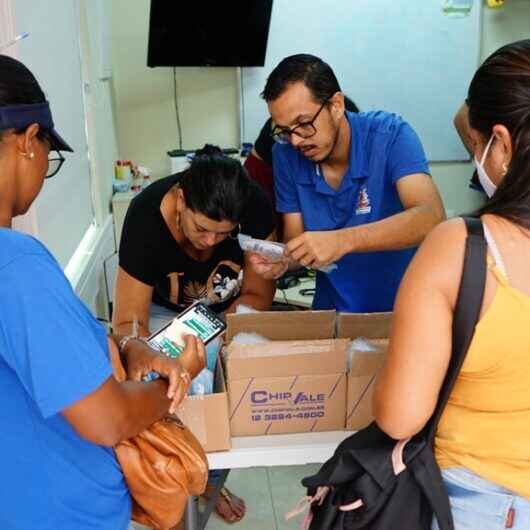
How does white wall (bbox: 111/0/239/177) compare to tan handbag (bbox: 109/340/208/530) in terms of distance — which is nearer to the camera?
tan handbag (bbox: 109/340/208/530)

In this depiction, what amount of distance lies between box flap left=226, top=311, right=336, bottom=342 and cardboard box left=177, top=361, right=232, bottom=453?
0.15 meters

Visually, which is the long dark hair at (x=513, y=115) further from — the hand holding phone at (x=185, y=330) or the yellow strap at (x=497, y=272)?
the hand holding phone at (x=185, y=330)

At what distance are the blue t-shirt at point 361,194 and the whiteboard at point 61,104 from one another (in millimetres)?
776

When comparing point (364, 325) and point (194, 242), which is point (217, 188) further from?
point (364, 325)

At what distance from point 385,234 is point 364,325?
0.24 metres

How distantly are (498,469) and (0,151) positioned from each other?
866 mm

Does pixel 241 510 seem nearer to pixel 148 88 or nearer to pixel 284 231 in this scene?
pixel 284 231

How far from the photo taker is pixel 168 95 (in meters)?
4.02

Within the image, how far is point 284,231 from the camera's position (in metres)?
1.91

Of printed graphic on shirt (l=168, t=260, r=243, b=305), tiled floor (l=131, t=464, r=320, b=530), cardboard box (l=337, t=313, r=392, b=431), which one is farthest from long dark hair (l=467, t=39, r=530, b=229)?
tiled floor (l=131, t=464, r=320, b=530)

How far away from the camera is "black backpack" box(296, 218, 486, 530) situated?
938mm

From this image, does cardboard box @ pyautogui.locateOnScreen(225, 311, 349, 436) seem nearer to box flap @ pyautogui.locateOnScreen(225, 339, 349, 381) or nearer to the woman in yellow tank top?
box flap @ pyautogui.locateOnScreen(225, 339, 349, 381)

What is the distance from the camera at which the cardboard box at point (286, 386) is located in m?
1.32

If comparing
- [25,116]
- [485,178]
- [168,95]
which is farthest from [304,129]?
[168,95]
